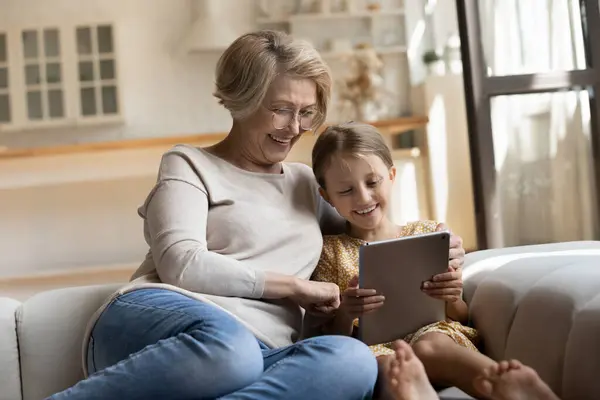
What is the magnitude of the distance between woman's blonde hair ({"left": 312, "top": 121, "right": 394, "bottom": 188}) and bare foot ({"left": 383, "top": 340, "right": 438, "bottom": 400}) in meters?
0.46

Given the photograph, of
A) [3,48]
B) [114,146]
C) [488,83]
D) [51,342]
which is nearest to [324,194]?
[51,342]

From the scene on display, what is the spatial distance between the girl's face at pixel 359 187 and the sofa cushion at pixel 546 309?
245mm

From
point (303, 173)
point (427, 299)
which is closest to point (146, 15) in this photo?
point (303, 173)

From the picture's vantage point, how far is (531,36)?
152 inches

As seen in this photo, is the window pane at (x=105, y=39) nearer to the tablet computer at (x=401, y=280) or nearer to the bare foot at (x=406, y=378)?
the tablet computer at (x=401, y=280)

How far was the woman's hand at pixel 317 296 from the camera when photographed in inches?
59.1

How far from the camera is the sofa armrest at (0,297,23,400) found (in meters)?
1.53

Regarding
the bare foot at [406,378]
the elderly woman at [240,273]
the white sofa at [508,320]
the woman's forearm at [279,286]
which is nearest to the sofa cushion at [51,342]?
the white sofa at [508,320]

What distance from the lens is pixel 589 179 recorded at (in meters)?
3.88

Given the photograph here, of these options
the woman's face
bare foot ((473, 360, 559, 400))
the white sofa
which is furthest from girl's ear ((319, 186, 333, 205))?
bare foot ((473, 360, 559, 400))

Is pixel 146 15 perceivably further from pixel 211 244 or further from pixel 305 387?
pixel 305 387

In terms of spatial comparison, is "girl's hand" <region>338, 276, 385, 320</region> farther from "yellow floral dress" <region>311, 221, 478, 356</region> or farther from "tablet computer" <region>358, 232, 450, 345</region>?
"yellow floral dress" <region>311, 221, 478, 356</region>

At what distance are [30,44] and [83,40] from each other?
0.31 meters

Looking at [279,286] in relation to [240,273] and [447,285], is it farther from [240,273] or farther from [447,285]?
[447,285]
